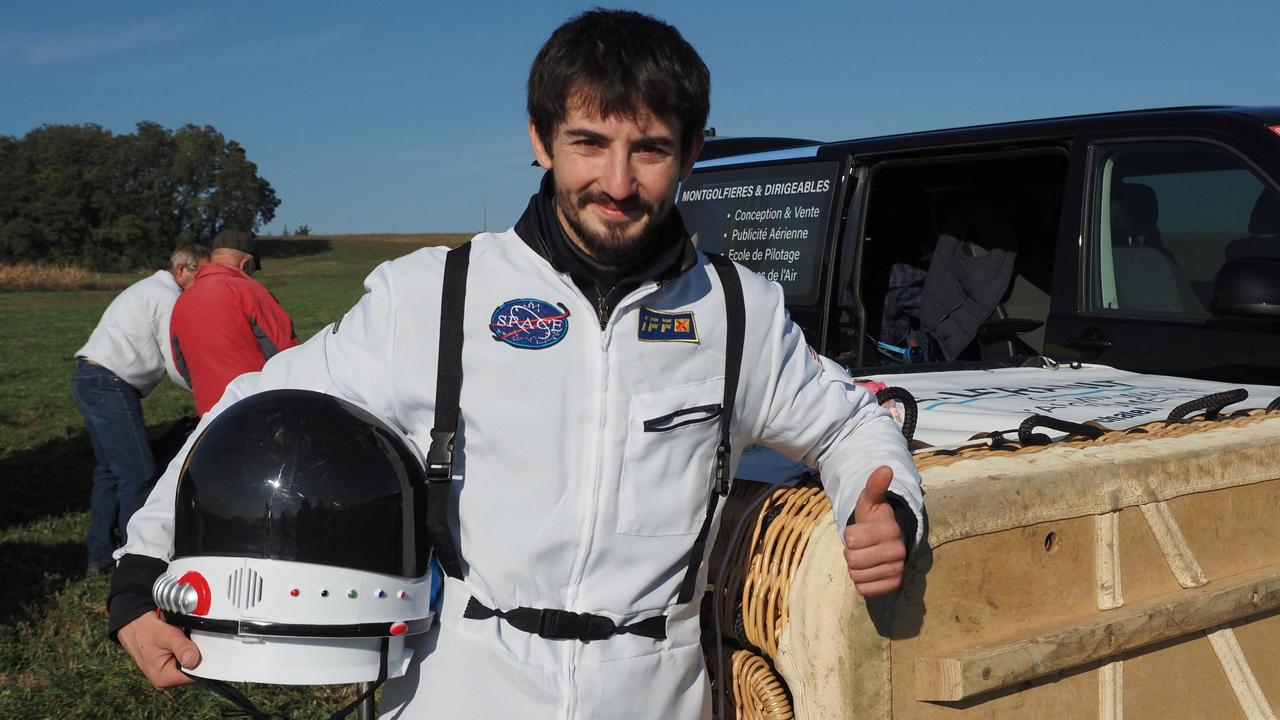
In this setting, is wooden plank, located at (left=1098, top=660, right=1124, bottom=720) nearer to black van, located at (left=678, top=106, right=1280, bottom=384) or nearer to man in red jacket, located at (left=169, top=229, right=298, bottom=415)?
black van, located at (left=678, top=106, right=1280, bottom=384)

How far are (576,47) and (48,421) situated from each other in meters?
13.7

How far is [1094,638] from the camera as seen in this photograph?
89.6 inches

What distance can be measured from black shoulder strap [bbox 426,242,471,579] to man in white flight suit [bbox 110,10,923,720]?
0.02m

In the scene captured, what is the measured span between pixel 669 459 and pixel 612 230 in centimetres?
42

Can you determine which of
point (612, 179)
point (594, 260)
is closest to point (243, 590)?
point (594, 260)

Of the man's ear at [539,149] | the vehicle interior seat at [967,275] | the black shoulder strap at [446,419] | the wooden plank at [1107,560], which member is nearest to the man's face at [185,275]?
the vehicle interior seat at [967,275]

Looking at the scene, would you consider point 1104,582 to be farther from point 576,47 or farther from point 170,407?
point 170,407

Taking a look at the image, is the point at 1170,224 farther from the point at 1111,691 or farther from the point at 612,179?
the point at 612,179

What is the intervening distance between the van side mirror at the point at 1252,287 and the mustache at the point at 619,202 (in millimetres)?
2149

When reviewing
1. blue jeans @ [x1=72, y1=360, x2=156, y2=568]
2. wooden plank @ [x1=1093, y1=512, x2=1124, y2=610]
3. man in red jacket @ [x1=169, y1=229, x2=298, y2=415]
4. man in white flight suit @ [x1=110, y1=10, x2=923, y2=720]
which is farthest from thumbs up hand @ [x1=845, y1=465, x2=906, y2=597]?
blue jeans @ [x1=72, y1=360, x2=156, y2=568]

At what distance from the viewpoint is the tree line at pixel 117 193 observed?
2928 inches

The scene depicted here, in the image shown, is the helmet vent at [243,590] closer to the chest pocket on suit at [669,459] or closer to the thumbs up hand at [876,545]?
the chest pocket on suit at [669,459]

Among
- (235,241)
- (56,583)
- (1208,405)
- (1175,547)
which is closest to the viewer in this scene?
(1175,547)

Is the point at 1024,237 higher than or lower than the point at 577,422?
higher
